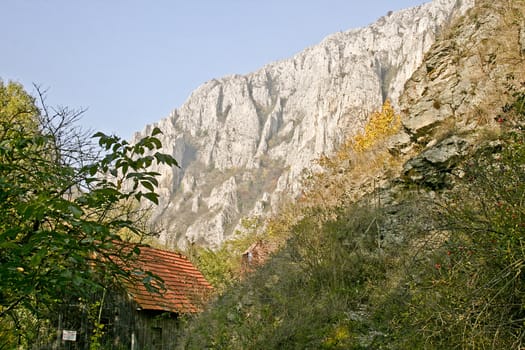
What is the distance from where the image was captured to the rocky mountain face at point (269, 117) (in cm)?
8531

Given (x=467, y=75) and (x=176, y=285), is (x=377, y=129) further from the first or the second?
(x=176, y=285)

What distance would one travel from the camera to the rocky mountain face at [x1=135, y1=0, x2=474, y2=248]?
85312 mm

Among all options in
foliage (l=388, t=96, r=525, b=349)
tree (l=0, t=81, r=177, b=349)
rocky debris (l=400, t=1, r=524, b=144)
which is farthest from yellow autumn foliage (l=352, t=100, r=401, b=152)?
tree (l=0, t=81, r=177, b=349)

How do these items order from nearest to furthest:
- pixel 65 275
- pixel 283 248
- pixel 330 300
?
pixel 65 275
pixel 330 300
pixel 283 248

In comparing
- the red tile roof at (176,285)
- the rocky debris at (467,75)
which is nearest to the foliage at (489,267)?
the rocky debris at (467,75)

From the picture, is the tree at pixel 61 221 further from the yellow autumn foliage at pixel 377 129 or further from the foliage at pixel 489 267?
the yellow autumn foliage at pixel 377 129

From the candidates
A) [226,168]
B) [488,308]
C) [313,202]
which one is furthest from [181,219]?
[488,308]

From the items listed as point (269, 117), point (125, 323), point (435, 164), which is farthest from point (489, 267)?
point (269, 117)

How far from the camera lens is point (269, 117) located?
11450 centimetres

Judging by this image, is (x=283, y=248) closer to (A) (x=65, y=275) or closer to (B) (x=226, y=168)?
(A) (x=65, y=275)

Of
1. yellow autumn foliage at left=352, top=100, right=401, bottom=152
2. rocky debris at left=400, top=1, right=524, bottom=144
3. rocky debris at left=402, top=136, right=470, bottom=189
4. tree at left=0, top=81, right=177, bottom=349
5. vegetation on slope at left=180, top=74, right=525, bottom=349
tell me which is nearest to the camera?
tree at left=0, top=81, right=177, bottom=349

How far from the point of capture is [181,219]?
302ft

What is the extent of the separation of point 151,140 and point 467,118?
24.3 ft

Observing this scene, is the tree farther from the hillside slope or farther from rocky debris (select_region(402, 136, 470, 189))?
rocky debris (select_region(402, 136, 470, 189))
